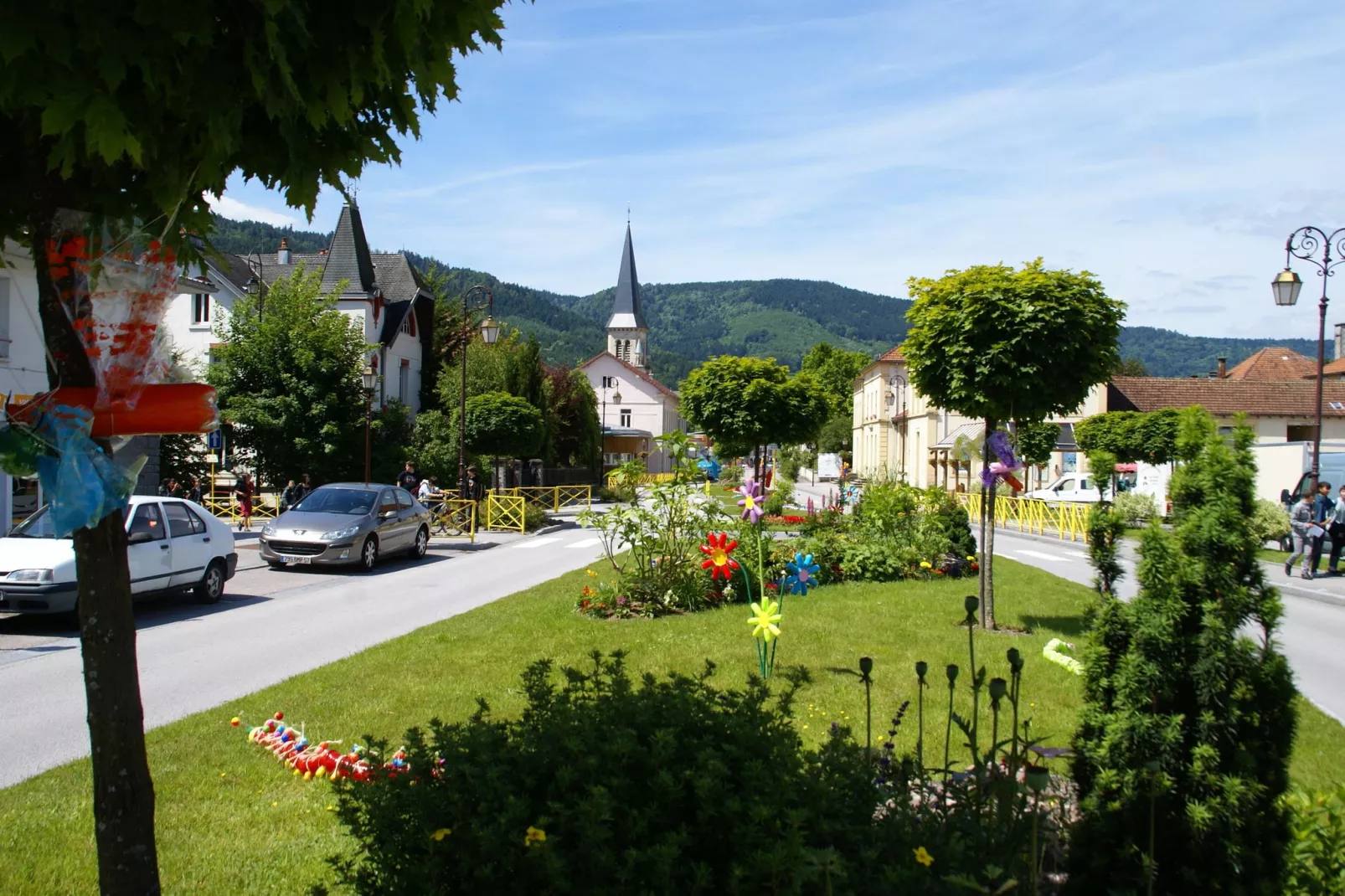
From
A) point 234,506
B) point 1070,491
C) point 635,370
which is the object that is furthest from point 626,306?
point 234,506

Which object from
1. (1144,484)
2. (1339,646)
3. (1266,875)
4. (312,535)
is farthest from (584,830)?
(1144,484)

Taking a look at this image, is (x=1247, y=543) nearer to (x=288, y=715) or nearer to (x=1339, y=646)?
(x=288, y=715)

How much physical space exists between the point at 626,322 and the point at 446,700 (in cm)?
9978

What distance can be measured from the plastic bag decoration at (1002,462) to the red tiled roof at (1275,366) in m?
62.6

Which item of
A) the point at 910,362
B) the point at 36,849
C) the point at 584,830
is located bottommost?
the point at 36,849

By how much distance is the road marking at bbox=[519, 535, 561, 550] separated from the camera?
23.5 metres

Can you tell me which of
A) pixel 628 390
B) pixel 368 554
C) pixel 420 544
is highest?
pixel 628 390

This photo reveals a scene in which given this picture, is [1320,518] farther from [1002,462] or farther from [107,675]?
[107,675]

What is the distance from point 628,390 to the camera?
92438mm

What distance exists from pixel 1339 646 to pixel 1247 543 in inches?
405

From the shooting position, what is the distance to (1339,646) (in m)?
11.0

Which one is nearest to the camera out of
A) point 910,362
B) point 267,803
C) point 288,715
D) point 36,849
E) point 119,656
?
point 119,656

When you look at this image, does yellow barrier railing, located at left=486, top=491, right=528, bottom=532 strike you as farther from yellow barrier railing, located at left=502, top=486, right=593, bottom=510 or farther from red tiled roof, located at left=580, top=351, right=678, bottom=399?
red tiled roof, located at left=580, top=351, right=678, bottom=399

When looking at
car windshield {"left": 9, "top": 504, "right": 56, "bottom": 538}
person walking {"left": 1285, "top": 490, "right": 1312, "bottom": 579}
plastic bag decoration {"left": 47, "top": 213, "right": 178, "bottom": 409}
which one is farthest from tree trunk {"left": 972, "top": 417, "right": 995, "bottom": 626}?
car windshield {"left": 9, "top": 504, "right": 56, "bottom": 538}
